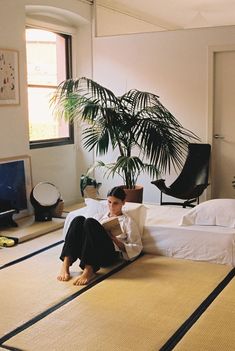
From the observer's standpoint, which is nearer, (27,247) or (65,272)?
(65,272)

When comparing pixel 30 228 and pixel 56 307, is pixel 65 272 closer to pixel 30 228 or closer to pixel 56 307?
pixel 56 307

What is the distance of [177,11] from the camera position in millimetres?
7570

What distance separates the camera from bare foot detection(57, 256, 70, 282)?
372cm

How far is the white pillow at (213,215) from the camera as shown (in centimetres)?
407

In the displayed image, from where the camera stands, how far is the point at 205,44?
19.3 ft

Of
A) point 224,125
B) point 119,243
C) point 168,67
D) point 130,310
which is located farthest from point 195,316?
point 168,67

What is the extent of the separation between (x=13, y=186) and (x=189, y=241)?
7.25ft

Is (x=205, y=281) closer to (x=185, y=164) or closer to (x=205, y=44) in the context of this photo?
(x=185, y=164)

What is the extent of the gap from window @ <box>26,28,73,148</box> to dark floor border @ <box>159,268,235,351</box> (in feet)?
10.2

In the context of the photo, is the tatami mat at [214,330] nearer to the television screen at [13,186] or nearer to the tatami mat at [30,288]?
the tatami mat at [30,288]

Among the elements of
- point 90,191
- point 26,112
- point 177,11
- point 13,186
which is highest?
point 177,11

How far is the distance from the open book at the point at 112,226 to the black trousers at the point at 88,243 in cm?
5

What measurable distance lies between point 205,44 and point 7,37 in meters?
2.22

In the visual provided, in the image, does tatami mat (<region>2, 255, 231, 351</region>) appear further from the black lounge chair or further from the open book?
the black lounge chair
